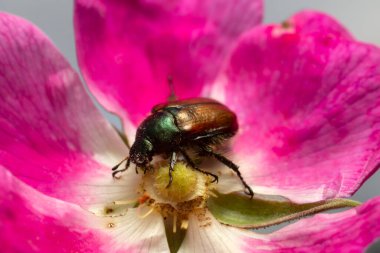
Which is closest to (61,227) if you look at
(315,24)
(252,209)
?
(252,209)

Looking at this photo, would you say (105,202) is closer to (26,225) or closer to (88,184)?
(88,184)

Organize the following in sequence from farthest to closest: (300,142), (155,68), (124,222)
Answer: (155,68) → (300,142) → (124,222)

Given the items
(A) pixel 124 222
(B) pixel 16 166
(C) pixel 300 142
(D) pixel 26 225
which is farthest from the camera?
(C) pixel 300 142

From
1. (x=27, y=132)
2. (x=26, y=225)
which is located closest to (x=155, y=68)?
(x=27, y=132)

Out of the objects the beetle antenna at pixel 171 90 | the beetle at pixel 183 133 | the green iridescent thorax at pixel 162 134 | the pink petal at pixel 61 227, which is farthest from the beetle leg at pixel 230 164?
the beetle antenna at pixel 171 90

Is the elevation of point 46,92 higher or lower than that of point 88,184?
higher

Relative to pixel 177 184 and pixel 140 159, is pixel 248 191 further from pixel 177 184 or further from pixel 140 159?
pixel 140 159

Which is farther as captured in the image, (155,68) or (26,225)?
(155,68)
